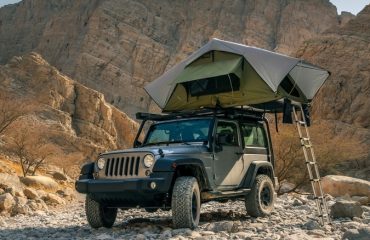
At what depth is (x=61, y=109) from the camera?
54.6 m

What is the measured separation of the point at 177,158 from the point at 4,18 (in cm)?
11110

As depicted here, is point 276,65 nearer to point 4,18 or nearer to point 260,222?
point 260,222

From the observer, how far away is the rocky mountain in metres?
48.3

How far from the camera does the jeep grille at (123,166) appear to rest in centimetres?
795

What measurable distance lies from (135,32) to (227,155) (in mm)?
84848

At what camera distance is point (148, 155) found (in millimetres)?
7934

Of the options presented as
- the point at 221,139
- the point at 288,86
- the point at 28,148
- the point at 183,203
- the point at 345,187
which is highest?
the point at 28,148

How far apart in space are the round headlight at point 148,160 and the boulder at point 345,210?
13.9 feet

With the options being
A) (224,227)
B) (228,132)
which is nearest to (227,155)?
(228,132)

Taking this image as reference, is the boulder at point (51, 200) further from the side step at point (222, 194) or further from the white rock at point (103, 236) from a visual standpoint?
the white rock at point (103, 236)

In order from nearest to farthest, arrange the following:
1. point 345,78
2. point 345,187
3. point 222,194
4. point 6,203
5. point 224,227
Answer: point 224,227 → point 222,194 → point 6,203 → point 345,187 → point 345,78

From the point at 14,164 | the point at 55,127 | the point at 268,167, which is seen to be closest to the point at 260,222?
the point at 268,167

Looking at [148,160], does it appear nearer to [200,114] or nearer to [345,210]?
[200,114]

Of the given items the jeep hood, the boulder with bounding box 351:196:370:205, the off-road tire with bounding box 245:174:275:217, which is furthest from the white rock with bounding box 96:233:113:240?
the boulder with bounding box 351:196:370:205
